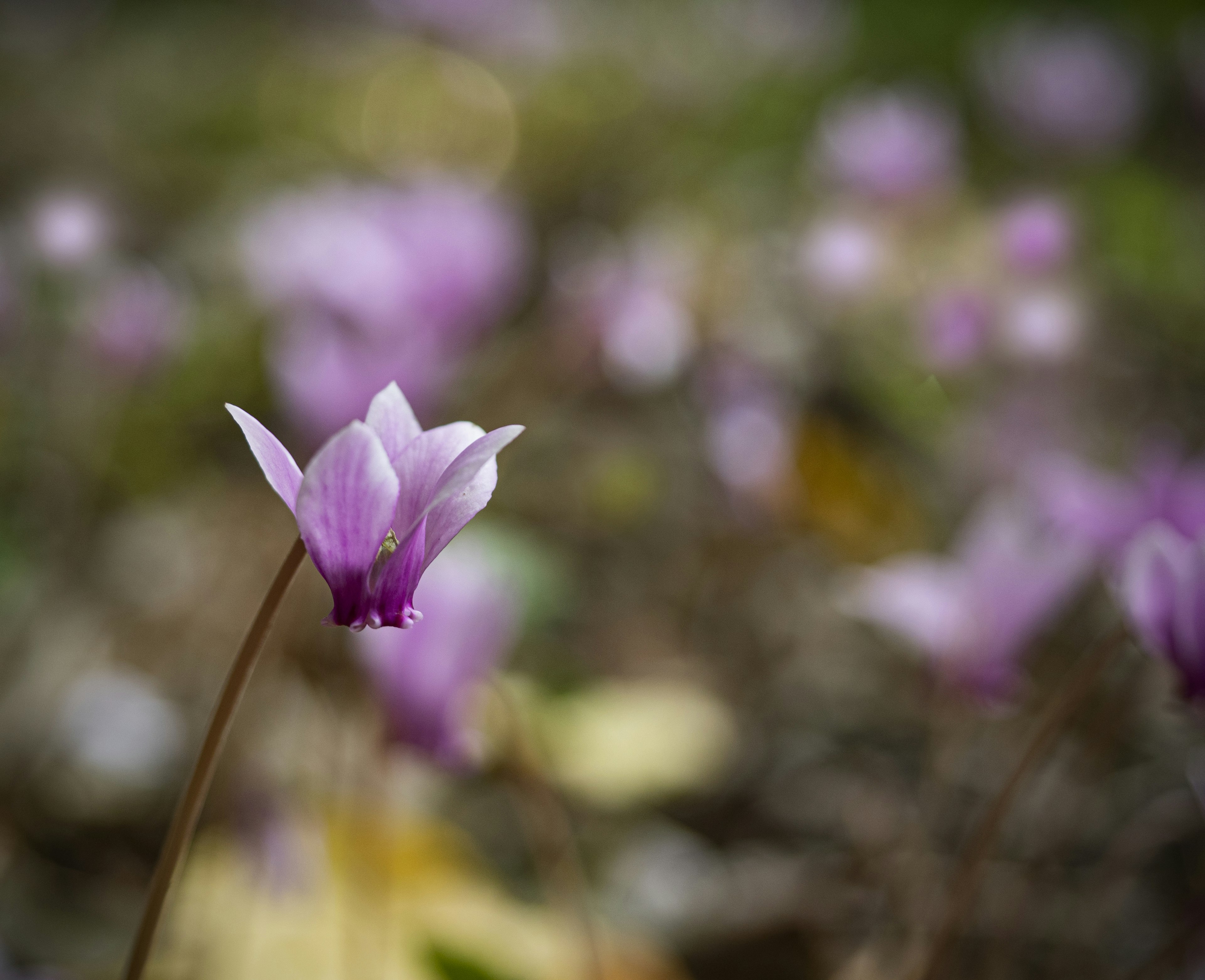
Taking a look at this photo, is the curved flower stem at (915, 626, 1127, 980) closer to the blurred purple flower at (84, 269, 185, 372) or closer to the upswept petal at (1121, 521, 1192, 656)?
the upswept petal at (1121, 521, 1192, 656)

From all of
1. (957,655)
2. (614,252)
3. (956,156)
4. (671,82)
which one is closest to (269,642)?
(957,655)

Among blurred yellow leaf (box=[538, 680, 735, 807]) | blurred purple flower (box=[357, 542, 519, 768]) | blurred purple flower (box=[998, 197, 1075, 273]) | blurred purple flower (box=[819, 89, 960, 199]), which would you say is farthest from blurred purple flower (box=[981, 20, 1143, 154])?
blurred purple flower (box=[357, 542, 519, 768])

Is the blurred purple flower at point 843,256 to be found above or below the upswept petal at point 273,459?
above

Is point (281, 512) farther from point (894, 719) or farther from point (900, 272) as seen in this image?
point (900, 272)

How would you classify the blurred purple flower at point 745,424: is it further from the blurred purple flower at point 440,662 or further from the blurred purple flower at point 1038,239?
the blurred purple flower at point 440,662

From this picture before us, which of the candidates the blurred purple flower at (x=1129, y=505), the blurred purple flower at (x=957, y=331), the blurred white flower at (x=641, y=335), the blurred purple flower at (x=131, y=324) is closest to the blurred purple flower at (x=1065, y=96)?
the blurred purple flower at (x=957, y=331)

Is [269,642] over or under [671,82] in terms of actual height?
under
